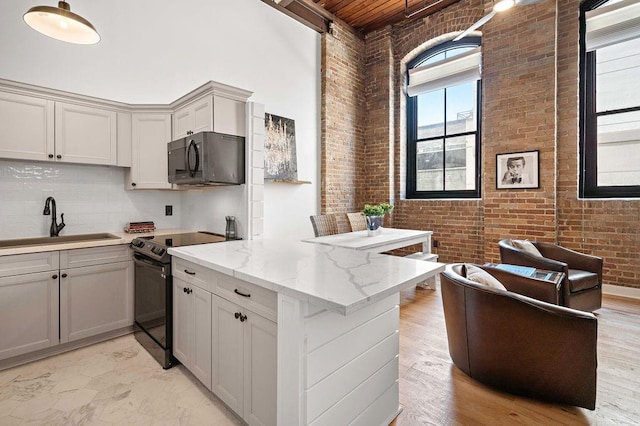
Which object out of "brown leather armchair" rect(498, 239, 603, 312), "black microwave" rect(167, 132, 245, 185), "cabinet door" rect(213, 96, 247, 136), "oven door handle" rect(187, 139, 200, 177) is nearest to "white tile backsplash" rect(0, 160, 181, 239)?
"black microwave" rect(167, 132, 245, 185)

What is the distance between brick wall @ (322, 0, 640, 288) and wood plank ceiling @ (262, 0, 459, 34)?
0.95 ft

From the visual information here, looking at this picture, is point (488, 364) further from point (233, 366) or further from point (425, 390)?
point (233, 366)

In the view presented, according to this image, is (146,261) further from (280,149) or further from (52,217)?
(280,149)

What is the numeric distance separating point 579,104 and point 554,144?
0.62 metres

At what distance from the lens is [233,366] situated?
1661mm

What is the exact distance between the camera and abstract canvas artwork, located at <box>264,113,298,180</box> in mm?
4477

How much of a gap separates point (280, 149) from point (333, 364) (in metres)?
3.72

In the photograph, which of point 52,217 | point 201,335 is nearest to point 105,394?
point 201,335

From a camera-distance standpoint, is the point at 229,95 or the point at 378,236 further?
the point at 378,236

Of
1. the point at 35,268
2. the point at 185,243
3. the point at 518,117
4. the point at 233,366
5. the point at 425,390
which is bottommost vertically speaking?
the point at 425,390

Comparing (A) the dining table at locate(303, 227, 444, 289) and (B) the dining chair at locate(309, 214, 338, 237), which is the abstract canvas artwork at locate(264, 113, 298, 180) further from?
(A) the dining table at locate(303, 227, 444, 289)

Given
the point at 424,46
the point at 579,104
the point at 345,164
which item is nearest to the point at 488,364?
the point at 579,104

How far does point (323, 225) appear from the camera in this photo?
4.10 metres

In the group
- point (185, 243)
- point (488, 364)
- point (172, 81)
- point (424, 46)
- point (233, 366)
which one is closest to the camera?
point (233, 366)
